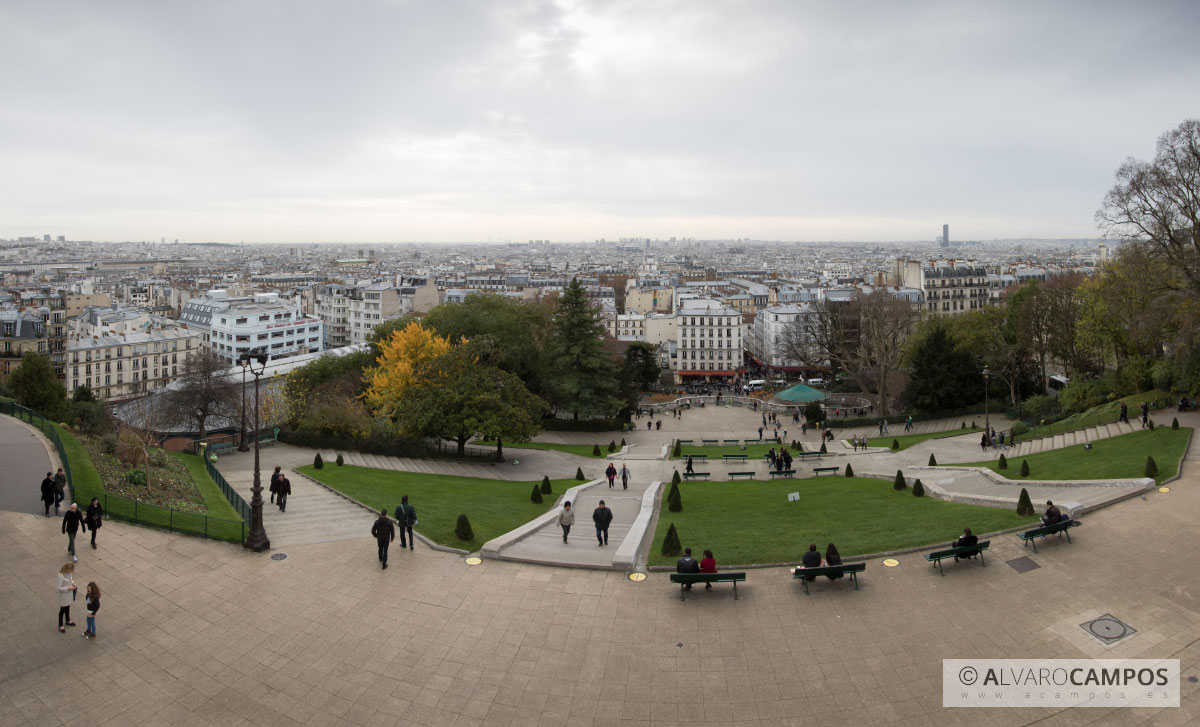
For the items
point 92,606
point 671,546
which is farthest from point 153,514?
point 671,546

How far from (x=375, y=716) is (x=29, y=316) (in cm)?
9423

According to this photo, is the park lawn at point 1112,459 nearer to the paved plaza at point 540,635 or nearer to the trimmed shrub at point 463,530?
the paved plaza at point 540,635

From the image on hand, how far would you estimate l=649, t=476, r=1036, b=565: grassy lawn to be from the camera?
1627 cm

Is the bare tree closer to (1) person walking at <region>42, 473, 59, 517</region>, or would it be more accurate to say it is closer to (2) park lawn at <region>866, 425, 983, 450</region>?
(1) person walking at <region>42, 473, 59, 517</region>

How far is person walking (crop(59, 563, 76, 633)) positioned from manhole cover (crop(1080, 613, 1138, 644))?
56.0 ft

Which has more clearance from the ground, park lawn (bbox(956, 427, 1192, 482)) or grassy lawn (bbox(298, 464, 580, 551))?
park lawn (bbox(956, 427, 1192, 482))

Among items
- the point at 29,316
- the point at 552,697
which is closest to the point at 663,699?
the point at 552,697

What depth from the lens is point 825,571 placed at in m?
13.7

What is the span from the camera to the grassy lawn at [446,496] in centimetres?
1841

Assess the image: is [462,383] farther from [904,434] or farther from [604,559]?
[904,434]

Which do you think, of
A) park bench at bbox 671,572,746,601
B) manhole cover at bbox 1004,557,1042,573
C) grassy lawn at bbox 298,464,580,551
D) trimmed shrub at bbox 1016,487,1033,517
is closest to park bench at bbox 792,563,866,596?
park bench at bbox 671,572,746,601

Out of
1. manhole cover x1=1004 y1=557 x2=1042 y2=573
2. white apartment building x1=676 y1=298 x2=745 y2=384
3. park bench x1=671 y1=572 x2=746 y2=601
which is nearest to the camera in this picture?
park bench x1=671 y1=572 x2=746 y2=601

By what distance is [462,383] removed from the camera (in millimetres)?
34656

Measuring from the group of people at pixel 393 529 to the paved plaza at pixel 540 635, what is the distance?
42cm
